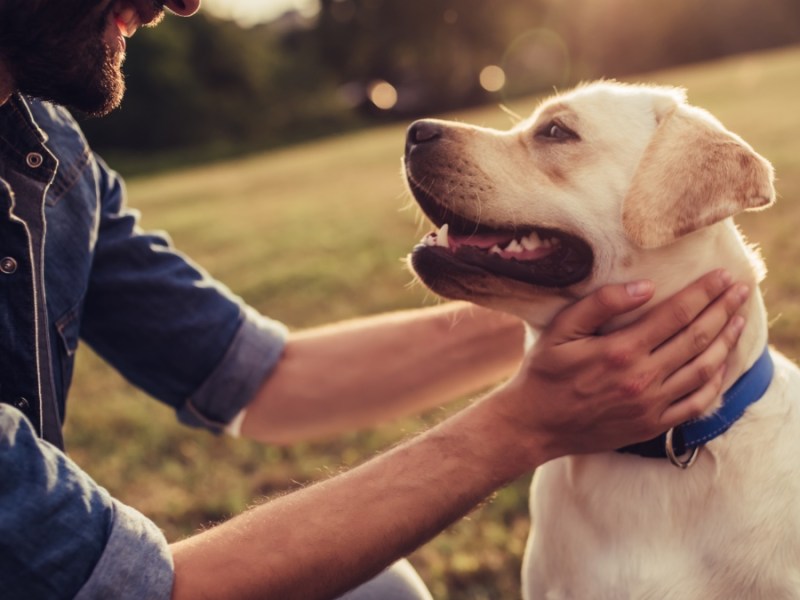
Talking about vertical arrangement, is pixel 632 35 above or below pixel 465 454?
below

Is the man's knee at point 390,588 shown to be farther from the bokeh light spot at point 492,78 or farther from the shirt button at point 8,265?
the bokeh light spot at point 492,78

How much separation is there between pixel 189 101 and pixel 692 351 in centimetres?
3909

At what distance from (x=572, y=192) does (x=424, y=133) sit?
499 mm

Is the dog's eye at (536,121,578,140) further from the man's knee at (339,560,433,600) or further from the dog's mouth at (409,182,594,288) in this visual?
the man's knee at (339,560,433,600)

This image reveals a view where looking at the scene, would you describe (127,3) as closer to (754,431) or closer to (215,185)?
(754,431)

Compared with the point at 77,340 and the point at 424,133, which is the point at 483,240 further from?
the point at 77,340

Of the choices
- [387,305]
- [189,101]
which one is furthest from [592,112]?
[189,101]

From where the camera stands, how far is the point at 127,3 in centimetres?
248

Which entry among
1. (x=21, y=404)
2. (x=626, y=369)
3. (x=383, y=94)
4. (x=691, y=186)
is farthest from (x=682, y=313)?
(x=383, y=94)

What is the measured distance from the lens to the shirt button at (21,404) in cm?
218

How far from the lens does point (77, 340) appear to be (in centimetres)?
275

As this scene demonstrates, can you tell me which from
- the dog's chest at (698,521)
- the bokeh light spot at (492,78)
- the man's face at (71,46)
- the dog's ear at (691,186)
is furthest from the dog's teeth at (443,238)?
the bokeh light spot at (492,78)

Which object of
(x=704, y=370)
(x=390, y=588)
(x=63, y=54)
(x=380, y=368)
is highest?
(x=63, y=54)

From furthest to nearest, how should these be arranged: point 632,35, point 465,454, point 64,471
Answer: point 632,35
point 465,454
point 64,471
